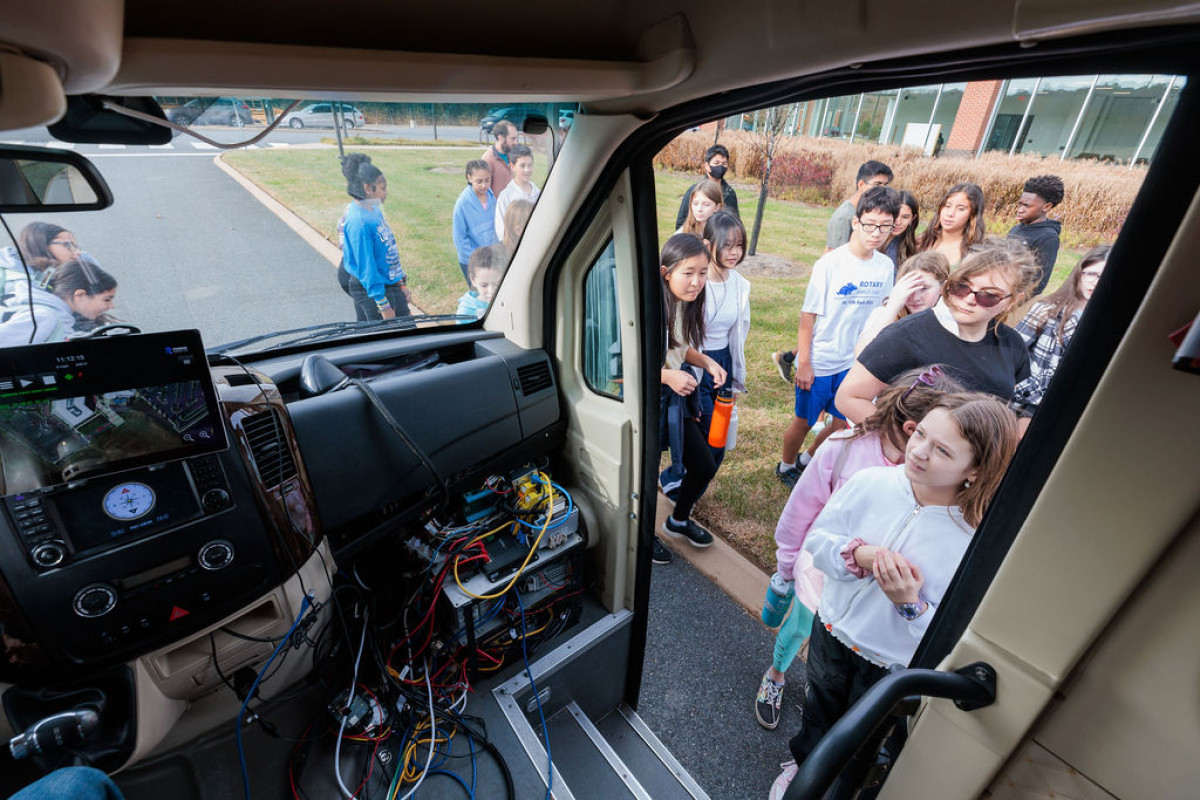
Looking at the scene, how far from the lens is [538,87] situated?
3.49 feet

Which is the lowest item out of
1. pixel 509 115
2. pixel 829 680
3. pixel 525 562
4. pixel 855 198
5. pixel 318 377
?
pixel 829 680

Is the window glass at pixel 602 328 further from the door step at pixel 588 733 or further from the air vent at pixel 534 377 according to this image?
the door step at pixel 588 733

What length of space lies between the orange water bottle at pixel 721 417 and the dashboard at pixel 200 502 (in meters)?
1.42

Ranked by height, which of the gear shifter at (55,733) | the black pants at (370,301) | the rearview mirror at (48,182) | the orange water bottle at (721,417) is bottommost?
the orange water bottle at (721,417)

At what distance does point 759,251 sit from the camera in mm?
6742

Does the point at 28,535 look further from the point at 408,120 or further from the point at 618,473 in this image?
the point at 618,473

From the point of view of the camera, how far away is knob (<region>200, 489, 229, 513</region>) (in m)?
1.22

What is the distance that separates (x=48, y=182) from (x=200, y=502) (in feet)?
2.37

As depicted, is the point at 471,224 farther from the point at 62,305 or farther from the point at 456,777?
the point at 456,777

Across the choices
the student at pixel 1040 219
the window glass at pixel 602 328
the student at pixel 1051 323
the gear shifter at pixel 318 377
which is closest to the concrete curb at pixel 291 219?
the gear shifter at pixel 318 377

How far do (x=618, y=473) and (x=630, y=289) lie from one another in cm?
67

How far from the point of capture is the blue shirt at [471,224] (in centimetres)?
190

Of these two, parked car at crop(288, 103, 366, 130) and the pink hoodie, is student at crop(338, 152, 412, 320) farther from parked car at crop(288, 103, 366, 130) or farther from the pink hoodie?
the pink hoodie

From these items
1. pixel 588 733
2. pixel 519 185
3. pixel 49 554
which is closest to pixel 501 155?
pixel 519 185
